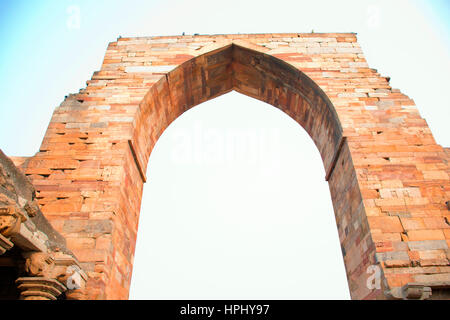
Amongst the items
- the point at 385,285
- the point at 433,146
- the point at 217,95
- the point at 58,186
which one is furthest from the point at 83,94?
the point at 433,146

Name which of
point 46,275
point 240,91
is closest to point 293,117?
point 240,91

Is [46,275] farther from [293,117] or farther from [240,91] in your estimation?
[240,91]

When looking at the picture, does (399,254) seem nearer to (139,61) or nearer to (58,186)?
(58,186)

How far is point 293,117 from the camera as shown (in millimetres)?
9398

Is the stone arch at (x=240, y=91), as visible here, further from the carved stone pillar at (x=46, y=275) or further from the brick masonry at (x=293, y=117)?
the carved stone pillar at (x=46, y=275)

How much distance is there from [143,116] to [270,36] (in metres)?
4.13

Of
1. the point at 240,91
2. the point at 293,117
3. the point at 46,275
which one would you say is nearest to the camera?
the point at 46,275

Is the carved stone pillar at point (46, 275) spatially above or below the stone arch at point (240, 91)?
below

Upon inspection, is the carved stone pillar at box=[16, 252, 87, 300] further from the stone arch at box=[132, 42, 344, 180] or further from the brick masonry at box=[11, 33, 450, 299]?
the stone arch at box=[132, 42, 344, 180]

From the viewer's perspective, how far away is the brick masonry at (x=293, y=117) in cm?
524

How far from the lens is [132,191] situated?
22.6 feet

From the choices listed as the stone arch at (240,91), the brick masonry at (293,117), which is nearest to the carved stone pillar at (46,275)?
the brick masonry at (293,117)

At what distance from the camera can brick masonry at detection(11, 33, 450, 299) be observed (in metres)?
5.24

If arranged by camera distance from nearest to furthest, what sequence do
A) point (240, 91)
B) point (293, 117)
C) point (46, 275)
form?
point (46, 275), point (293, 117), point (240, 91)
